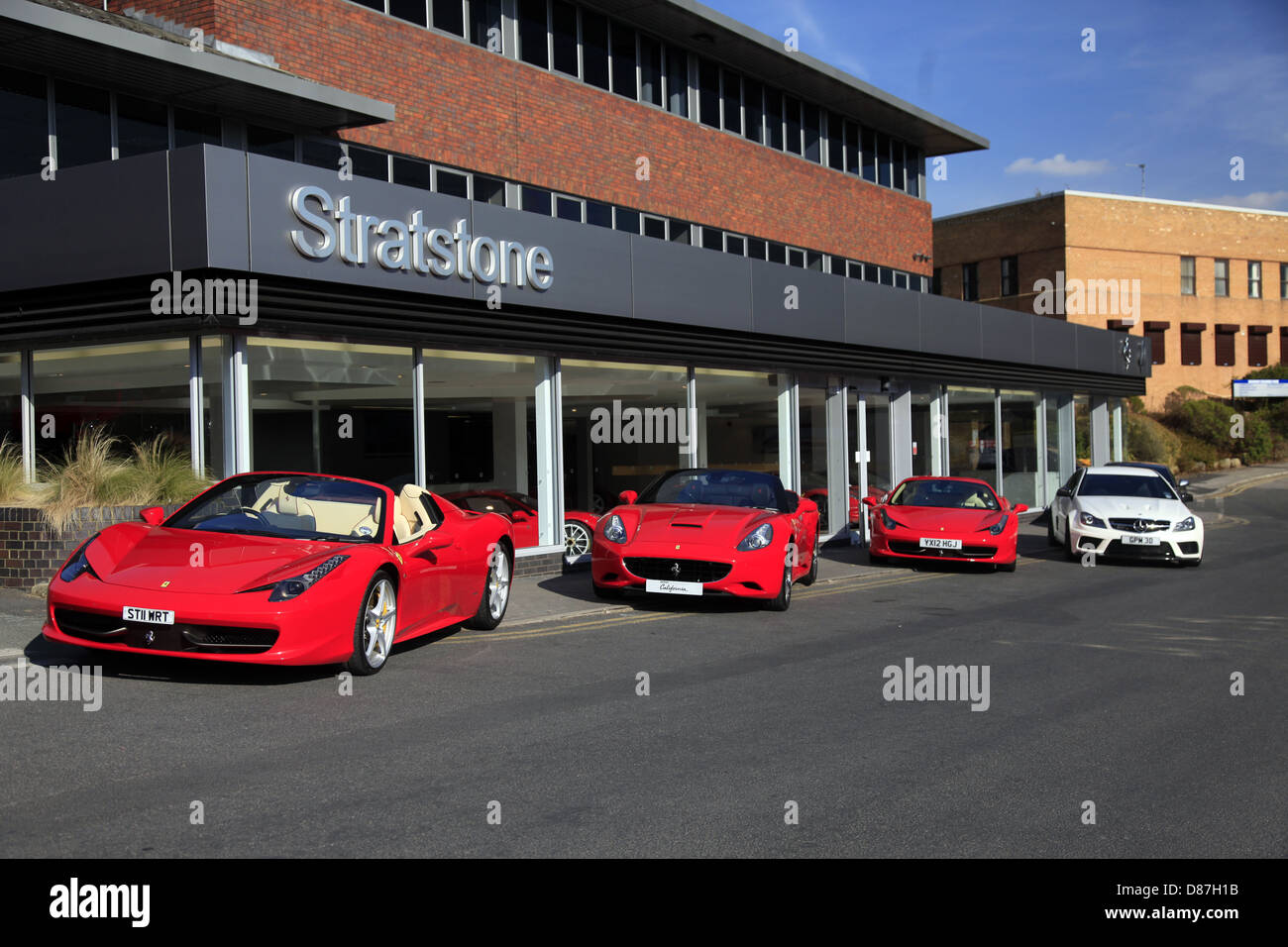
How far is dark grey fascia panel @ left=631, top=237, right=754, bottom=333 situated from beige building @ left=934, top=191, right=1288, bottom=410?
118 feet

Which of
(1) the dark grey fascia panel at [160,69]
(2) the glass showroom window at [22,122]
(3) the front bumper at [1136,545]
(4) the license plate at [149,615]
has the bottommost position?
(3) the front bumper at [1136,545]

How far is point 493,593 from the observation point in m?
10.4

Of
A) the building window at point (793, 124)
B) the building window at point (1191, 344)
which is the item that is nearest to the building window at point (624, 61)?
the building window at point (793, 124)

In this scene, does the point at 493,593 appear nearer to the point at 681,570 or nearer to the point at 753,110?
the point at 681,570

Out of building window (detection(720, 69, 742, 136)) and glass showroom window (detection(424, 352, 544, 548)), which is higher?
building window (detection(720, 69, 742, 136))

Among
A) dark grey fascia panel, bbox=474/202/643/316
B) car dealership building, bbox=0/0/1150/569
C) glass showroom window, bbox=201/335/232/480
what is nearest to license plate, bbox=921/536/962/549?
car dealership building, bbox=0/0/1150/569

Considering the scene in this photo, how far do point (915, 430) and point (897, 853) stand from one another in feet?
71.2

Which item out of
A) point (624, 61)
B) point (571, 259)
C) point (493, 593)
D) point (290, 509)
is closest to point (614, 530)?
point (493, 593)

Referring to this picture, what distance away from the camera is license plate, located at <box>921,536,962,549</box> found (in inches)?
635

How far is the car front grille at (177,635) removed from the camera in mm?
7070

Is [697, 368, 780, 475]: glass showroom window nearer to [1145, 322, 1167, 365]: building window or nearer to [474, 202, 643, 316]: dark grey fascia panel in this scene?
[474, 202, 643, 316]: dark grey fascia panel

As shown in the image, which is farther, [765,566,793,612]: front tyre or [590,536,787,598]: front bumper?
[765,566,793,612]: front tyre

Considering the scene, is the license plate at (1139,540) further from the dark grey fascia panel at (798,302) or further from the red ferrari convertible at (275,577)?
the red ferrari convertible at (275,577)

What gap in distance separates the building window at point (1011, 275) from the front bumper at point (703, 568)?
46044 millimetres
